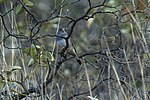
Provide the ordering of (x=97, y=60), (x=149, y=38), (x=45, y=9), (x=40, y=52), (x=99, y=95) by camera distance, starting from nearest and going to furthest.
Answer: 1. (x=40, y=52)
2. (x=97, y=60)
3. (x=149, y=38)
4. (x=99, y=95)
5. (x=45, y=9)

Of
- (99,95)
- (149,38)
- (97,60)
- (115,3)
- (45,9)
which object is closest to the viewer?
(115,3)

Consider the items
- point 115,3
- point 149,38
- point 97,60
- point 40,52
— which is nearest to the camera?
point 40,52

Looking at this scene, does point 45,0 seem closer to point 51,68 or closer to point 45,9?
point 45,9

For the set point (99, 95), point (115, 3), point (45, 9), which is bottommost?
point (99, 95)

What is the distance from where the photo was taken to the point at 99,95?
2.63 meters

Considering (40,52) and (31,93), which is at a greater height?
(40,52)

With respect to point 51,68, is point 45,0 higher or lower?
higher

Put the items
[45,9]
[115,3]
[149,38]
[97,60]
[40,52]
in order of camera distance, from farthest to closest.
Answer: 1. [45,9]
2. [149,38]
3. [97,60]
4. [115,3]
5. [40,52]

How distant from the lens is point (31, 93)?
5.85 feet

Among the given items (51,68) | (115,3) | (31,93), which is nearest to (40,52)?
(51,68)

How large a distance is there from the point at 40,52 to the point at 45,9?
1981 millimetres

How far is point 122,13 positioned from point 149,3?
0.15 meters

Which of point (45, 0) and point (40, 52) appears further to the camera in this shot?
point (45, 0)

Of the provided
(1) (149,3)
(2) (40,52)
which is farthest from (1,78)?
(1) (149,3)
